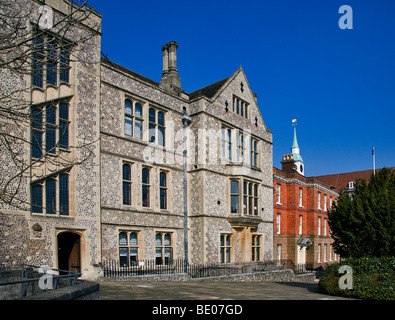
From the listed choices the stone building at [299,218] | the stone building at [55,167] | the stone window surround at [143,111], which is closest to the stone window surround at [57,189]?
the stone building at [55,167]

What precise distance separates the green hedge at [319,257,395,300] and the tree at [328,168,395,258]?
362 centimetres

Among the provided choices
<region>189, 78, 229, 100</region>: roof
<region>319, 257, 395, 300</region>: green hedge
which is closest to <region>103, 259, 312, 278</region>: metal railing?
<region>319, 257, 395, 300</region>: green hedge

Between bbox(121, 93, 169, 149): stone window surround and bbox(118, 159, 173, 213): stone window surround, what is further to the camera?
bbox(121, 93, 169, 149): stone window surround

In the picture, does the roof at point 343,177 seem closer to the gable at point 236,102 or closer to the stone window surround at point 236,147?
the gable at point 236,102

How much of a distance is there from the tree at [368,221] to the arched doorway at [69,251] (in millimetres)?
12661

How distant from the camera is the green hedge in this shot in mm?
14609

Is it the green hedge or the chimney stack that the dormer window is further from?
the green hedge

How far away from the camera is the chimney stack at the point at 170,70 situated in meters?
26.4

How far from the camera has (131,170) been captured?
20.8 meters

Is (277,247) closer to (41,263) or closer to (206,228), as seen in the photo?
(206,228)

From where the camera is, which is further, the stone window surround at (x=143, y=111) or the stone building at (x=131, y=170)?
the stone window surround at (x=143, y=111)
